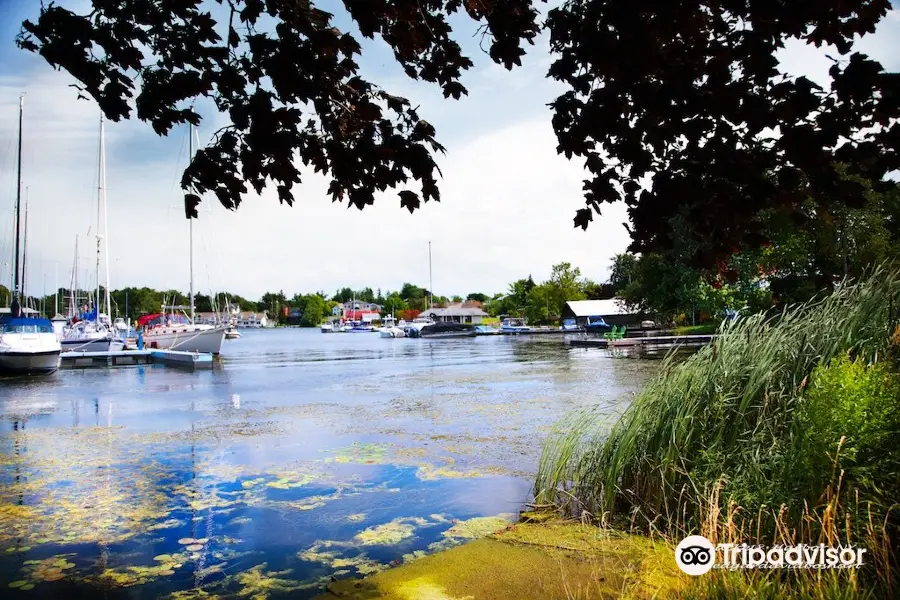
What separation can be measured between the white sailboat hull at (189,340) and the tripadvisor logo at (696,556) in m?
42.0

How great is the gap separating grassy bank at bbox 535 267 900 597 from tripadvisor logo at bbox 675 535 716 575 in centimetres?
14

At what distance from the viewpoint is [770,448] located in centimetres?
510

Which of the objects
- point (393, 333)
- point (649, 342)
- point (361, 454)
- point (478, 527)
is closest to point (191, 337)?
point (649, 342)

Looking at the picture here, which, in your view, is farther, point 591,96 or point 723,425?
point 723,425

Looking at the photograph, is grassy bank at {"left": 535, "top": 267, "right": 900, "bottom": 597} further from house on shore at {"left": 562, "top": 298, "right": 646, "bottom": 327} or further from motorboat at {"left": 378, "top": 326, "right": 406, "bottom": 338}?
motorboat at {"left": 378, "top": 326, "right": 406, "bottom": 338}

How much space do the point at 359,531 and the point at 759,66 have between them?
18.0 ft

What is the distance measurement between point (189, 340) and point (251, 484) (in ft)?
124

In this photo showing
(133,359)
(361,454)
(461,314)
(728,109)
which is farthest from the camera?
(461,314)

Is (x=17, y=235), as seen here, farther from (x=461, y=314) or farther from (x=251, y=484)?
(x=461, y=314)

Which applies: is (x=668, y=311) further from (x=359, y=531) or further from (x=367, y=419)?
(x=359, y=531)

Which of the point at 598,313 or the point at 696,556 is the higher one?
the point at 598,313

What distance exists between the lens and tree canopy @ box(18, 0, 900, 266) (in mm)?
3646

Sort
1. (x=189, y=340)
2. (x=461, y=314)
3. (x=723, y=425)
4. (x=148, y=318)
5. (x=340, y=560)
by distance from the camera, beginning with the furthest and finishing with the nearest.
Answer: (x=461, y=314), (x=148, y=318), (x=189, y=340), (x=340, y=560), (x=723, y=425)

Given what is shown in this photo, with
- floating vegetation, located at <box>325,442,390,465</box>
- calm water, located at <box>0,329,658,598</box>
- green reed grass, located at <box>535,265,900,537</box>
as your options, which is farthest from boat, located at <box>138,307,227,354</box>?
green reed grass, located at <box>535,265,900,537</box>
